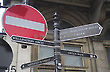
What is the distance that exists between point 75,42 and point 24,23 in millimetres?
3927

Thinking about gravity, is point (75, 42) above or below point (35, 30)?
below

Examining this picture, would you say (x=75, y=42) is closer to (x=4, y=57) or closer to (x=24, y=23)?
(x=24, y=23)

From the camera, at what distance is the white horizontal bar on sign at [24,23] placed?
3.64m

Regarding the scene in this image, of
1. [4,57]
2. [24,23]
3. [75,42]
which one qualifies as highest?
[24,23]

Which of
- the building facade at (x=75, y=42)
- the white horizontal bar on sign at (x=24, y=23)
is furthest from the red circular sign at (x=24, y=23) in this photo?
the building facade at (x=75, y=42)

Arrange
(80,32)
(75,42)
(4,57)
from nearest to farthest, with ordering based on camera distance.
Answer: (4,57) < (80,32) < (75,42)

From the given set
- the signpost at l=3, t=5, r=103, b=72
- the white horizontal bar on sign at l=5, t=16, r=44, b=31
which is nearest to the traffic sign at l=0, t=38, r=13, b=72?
the signpost at l=3, t=5, r=103, b=72

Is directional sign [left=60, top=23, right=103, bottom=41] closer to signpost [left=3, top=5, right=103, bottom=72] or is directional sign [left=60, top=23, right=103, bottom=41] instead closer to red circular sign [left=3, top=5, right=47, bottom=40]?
signpost [left=3, top=5, right=103, bottom=72]

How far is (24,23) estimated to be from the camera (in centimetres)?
374

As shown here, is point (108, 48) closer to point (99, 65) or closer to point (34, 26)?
point (99, 65)

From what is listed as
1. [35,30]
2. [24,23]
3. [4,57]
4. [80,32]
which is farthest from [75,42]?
[4,57]

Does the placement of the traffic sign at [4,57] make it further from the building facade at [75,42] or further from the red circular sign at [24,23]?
the building facade at [75,42]

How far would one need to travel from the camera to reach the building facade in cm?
658

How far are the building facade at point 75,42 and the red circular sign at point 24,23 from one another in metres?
2.68
